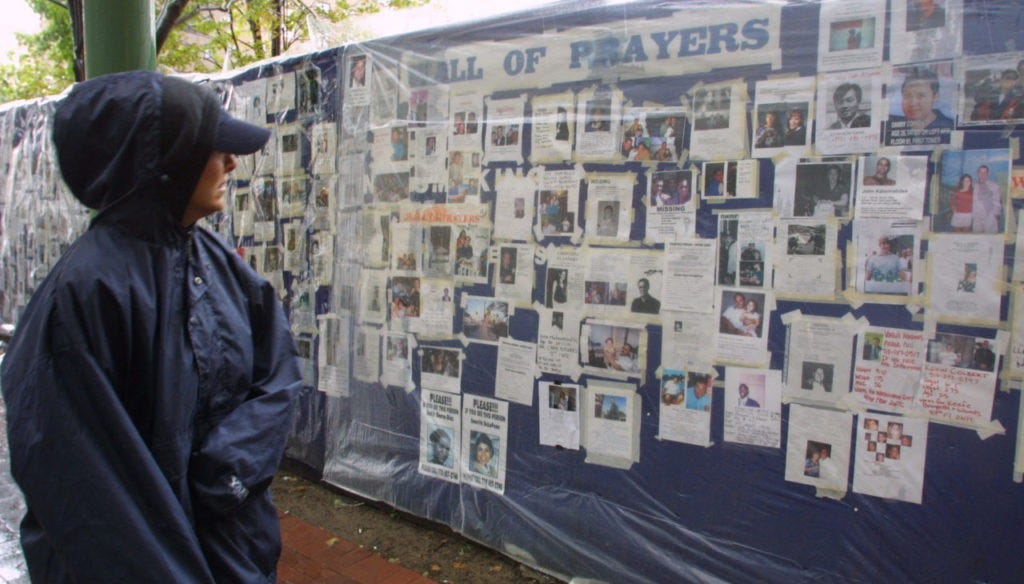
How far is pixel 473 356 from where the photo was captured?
353 centimetres

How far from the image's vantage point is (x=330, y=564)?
3.44 m

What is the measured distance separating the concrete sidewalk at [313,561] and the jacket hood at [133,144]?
229cm

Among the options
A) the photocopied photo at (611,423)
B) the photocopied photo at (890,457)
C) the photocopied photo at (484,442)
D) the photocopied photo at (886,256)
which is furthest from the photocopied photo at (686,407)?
the photocopied photo at (484,442)

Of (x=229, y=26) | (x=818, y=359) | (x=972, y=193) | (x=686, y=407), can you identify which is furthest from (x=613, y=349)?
(x=229, y=26)

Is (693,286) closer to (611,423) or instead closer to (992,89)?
(611,423)

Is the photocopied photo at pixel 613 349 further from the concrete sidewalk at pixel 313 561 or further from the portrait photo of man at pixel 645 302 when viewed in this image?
the concrete sidewalk at pixel 313 561

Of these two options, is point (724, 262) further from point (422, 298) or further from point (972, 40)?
point (422, 298)

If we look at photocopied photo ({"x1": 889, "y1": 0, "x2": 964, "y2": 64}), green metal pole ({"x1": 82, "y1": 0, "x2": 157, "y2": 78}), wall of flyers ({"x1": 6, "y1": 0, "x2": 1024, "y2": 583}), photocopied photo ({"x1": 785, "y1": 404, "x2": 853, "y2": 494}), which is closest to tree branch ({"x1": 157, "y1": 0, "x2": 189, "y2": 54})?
wall of flyers ({"x1": 6, "y1": 0, "x2": 1024, "y2": 583})

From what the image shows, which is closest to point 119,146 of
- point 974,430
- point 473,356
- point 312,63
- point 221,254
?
point 221,254

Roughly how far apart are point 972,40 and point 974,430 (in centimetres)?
130

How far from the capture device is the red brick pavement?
130 inches

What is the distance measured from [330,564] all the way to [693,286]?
222 centimetres

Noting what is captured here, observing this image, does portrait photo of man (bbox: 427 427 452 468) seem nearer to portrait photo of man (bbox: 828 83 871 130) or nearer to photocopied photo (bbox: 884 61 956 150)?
portrait photo of man (bbox: 828 83 871 130)

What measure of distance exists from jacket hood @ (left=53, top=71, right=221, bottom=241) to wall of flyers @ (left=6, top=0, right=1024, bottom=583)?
1897mm
